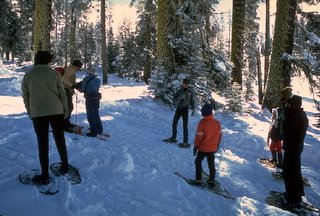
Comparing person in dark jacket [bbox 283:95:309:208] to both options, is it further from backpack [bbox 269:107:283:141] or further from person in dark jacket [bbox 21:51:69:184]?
person in dark jacket [bbox 21:51:69:184]

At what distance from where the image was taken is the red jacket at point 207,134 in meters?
7.70

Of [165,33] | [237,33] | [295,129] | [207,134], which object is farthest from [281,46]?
[207,134]

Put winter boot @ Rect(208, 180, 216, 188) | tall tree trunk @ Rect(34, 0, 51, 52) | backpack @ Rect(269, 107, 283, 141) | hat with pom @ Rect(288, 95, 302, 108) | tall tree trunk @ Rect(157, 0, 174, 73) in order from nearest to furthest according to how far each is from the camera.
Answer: hat with pom @ Rect(288, 95, 302, 108)
winter boot @ Rect(208, 180, 216, 188)
backpack @ Rect(269, 107, 283, 141)
tall tree trunk @ Rect(34, 0, 51, 52)
tall tree trunk @ Rect(157, 0, 174, 73)

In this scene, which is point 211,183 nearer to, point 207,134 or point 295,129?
point 207,134

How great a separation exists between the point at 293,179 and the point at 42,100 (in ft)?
17.1

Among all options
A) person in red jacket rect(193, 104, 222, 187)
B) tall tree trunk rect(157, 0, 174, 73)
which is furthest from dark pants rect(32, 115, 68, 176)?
tall tree trunk rect(157, 0, 174, 73)

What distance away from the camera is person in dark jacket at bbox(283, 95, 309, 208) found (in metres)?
7.56

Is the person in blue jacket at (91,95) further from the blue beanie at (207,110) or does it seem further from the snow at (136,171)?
the blue beanie at (207,110)

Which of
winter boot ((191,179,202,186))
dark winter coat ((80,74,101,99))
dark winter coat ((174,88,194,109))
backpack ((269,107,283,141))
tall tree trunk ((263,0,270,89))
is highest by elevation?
tall tree trunk ((263,0,270,89))

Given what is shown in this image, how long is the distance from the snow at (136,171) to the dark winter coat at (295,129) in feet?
4.61

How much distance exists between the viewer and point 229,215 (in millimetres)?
6355

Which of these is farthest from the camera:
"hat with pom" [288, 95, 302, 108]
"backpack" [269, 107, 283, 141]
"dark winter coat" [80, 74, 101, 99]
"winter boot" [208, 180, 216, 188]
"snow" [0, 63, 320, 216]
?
"backpack" [269, 107, 283, 141]

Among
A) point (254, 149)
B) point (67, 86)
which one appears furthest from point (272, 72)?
point (67, 86)

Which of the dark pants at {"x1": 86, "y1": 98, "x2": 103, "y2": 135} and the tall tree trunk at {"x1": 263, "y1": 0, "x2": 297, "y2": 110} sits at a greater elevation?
the tall tree trunk at {"x1": 263, "y1": 0, "x2": 297, "y2": 110}
